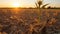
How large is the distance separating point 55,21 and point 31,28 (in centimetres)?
35

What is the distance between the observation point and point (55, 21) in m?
1.65

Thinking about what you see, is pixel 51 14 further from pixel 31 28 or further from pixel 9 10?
pixel 9 10

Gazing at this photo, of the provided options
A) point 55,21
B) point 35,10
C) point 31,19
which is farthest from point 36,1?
point 55,21

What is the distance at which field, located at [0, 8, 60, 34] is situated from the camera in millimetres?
1622

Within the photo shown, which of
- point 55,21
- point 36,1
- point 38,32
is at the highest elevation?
point 36,1

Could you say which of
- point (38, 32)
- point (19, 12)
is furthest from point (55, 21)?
point (19, 12)

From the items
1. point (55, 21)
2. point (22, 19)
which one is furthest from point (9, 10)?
point (55, 21)

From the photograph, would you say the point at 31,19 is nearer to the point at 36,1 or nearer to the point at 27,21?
the point at 27,21

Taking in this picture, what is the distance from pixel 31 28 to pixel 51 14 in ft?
1.15

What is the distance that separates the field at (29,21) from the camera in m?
1.62

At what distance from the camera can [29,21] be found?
166 cm

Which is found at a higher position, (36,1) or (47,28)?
(36,1)

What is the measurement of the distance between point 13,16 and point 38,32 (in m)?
0.42

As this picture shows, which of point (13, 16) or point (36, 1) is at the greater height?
point (36, 1)
